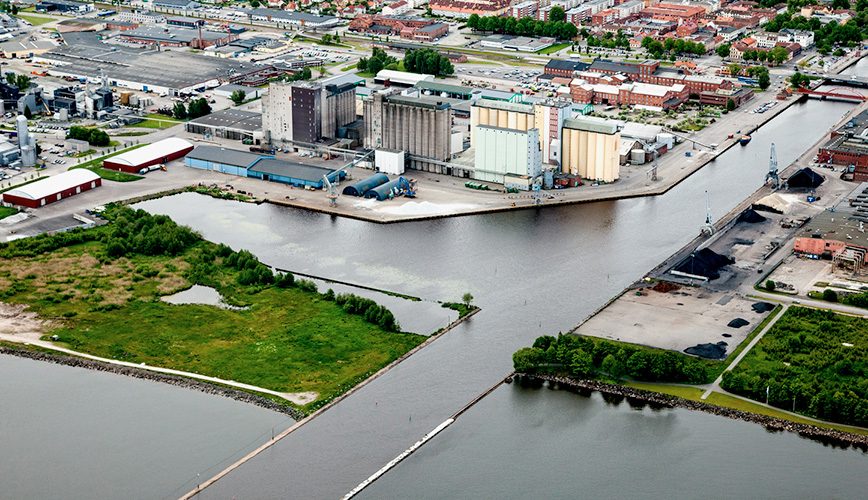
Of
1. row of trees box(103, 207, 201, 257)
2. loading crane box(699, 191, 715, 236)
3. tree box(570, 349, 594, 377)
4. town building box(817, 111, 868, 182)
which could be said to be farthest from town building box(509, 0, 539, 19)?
tree box(570, 349, 594, 377)

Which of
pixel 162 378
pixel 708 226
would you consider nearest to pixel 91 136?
pixel 162 378

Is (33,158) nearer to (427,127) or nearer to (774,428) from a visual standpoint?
(427,127)

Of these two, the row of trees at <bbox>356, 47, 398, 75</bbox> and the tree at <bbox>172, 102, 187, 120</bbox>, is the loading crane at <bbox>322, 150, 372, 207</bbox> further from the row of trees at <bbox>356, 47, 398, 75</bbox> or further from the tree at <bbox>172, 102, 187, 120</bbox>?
the row of trees at <bbox>356, 47, 398, 75</bbox>

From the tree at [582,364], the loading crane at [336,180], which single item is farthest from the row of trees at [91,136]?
the tree at [582,364]

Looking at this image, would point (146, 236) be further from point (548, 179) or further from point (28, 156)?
point (548, 179)

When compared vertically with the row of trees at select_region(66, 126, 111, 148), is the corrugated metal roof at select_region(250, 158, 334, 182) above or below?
below

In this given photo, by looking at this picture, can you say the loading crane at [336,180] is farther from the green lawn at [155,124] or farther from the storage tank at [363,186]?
the green lawn at [155,124]
